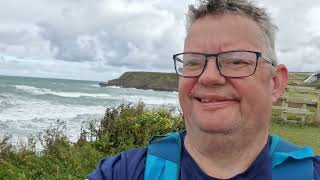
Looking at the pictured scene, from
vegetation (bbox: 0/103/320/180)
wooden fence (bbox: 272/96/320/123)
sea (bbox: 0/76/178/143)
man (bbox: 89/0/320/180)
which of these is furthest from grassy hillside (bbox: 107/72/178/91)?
man (bbox: 89/0/320/180)

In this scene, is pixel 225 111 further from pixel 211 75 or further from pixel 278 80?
pixel 278 80

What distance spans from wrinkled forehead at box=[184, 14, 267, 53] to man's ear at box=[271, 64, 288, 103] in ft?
0.44

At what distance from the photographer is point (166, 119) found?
26.8 feet

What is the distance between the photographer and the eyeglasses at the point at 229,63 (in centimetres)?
165

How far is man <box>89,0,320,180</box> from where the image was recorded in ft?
5.35

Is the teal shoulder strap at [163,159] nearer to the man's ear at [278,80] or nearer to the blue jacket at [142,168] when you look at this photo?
the blue jacket at [142,168]

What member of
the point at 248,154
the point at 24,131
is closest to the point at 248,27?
the point at 248,154

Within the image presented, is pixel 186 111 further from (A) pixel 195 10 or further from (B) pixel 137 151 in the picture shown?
(A) pixel 195 10

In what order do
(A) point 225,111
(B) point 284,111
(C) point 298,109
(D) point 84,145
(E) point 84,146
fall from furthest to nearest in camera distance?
1. (B) point 284,111
2. (C) point 298,109
3. (D) point 84,145
4. (E) point 84,146
5. (A) point 225,111

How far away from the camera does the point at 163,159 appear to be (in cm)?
165

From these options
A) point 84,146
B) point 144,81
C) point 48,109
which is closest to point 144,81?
point 144,81

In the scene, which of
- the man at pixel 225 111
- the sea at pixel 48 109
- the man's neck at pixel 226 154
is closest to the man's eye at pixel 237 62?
the man at pixel 225 111

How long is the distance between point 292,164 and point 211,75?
16.4 inches

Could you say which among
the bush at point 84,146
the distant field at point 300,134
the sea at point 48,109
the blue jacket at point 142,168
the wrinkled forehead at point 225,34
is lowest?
the sea at point 48,109
